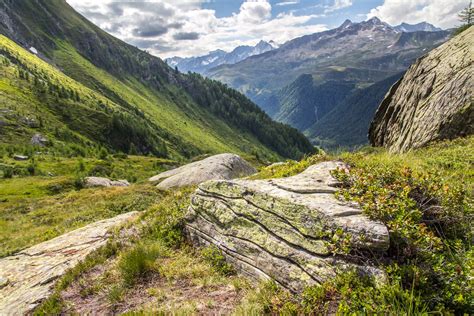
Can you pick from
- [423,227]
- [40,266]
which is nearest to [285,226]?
[423,227]

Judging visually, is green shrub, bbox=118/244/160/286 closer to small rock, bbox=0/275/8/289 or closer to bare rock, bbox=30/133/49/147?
small rock, bbox=0/275/8/289

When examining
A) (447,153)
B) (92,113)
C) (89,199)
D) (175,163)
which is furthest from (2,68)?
(447,153)

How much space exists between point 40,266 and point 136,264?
6.07 metres

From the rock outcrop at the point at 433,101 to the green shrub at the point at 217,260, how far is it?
1862 centimetres

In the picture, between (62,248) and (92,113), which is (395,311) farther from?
(92,113)

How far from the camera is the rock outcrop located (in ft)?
70.2

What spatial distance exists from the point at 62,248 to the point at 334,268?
1250cm

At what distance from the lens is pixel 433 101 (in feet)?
80.4

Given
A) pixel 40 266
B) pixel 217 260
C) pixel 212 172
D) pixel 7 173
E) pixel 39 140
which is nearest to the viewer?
pixel 217 260

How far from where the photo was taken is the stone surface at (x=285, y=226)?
6602mm

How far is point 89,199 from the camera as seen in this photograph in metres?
36.3

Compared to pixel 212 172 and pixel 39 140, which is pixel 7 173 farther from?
pixel 212 172

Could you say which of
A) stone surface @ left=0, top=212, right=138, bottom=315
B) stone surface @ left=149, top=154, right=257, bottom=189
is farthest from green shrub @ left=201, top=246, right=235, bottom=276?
stone surface @ left=149, top=154, right=257, bottom=189

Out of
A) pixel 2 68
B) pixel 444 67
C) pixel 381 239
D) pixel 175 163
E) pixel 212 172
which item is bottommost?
pixel 175 163
